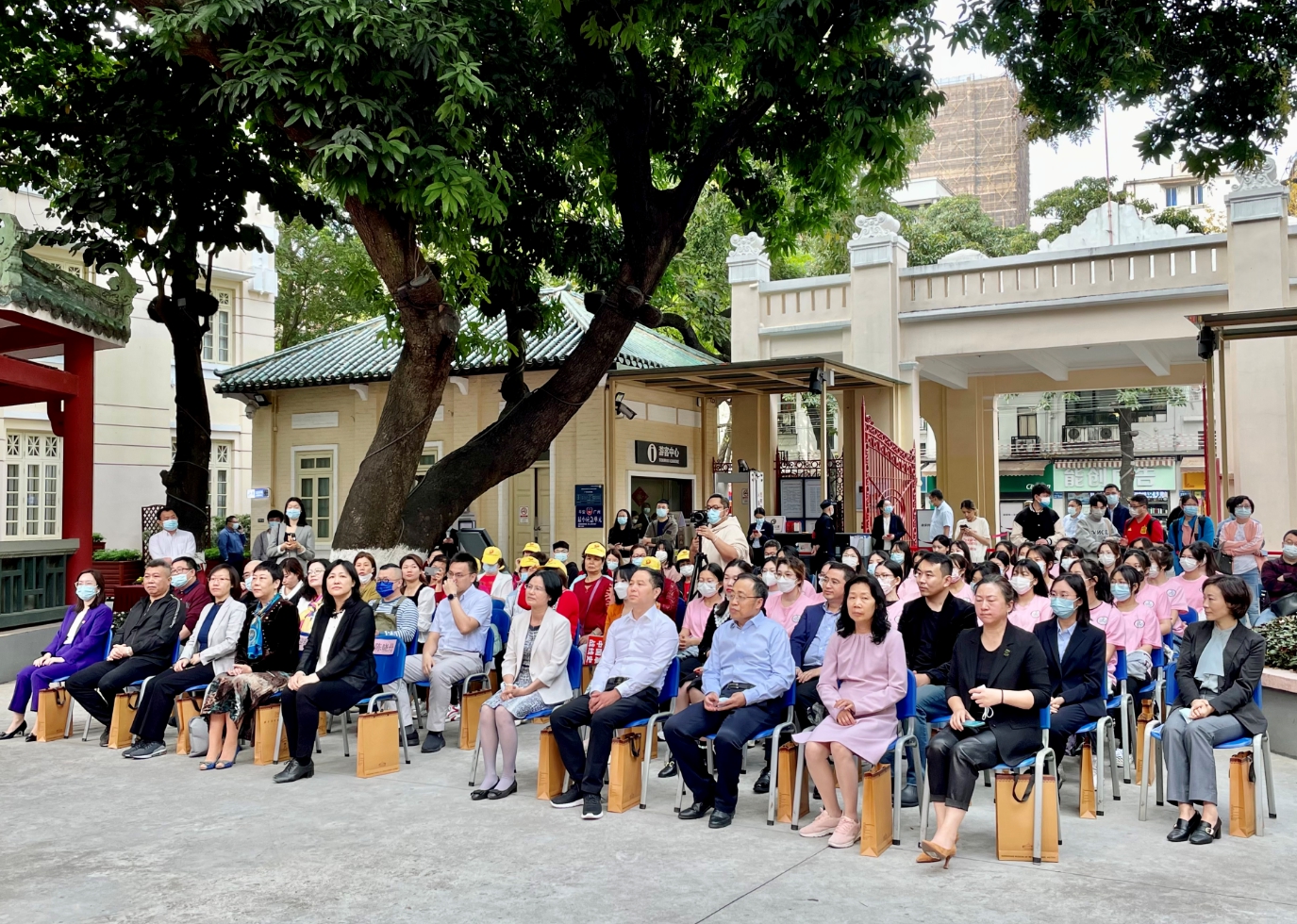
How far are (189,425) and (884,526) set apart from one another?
31.4 ft

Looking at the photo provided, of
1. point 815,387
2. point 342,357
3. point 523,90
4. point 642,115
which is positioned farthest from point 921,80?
point 342,357

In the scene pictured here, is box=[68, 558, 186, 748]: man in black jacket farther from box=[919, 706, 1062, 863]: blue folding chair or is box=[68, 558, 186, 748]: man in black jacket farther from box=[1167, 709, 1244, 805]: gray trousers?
box=[1167, 709, 1244, 805]: gray trousers

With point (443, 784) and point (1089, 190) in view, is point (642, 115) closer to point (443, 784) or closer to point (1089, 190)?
point (443, 784)

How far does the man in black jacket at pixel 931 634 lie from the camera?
24.3ft

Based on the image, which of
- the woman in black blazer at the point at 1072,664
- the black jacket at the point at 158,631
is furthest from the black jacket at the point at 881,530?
the black jacket at the point at 158,631

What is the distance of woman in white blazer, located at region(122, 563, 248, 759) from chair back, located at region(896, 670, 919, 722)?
17.1 feet

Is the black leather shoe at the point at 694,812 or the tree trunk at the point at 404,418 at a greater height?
the tree trunk at the point at 404,418

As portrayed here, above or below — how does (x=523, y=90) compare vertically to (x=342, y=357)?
above

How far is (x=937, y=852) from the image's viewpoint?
583cm

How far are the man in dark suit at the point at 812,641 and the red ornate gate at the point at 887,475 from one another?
875 centimetres

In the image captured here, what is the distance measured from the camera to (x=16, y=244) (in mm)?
12203

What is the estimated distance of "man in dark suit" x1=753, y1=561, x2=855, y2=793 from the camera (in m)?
7.81

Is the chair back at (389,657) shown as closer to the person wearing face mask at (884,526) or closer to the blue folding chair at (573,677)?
the blue folding chair at (573,677)

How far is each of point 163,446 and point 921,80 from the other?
18882 millimetres
